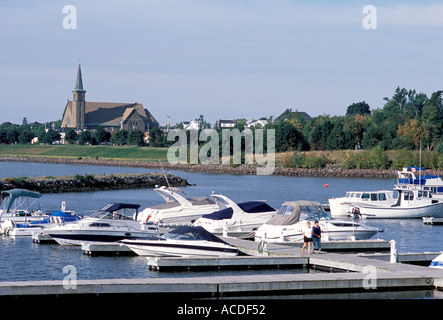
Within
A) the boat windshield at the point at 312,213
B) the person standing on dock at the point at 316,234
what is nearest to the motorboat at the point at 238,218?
the boat windshield at the point at 312,213

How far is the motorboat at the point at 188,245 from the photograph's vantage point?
3045 centimetres

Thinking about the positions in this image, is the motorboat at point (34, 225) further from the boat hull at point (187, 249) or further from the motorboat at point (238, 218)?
the boat hull at point (187, 249)

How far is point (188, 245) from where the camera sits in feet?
100

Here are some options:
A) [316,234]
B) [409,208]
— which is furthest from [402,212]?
[316,234]

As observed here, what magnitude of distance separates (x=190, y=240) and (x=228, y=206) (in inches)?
401

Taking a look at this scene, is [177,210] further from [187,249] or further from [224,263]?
[224,263]

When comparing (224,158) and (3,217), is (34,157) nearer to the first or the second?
(224,158)

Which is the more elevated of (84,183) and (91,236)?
(91,236)

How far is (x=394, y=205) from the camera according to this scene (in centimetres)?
5381

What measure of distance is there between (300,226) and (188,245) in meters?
6.88

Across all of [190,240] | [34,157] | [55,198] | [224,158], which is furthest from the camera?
[34,157]

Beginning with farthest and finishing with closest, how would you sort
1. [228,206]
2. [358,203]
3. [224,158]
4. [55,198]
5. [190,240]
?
1. [224,158]
2. [55,198]
3. [358,203]
4. [228,206]
5. [190,240]

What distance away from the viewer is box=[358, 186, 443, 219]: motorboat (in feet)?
173
